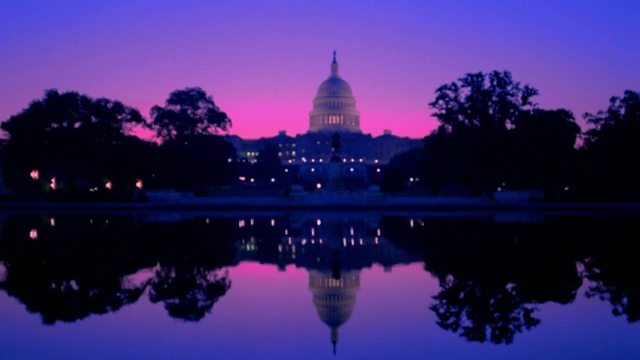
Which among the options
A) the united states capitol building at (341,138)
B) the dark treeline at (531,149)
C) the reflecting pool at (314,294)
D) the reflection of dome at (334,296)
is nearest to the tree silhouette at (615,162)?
the dark treeline at (531,149)

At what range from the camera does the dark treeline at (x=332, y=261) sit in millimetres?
10805

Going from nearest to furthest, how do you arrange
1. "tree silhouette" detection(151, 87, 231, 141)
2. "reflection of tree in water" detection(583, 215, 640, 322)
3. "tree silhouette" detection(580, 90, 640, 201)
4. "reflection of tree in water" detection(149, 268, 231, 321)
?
1. "reflection of tree in water" detection(149, 268, 231, 321)
2. "reflection of tree in water" detection(583, 215, 640, 322)
3. "tree silhouette" detection(580, 90, 640, 201)
4. "tree silhouette" detection(151, 87, 231, 141)

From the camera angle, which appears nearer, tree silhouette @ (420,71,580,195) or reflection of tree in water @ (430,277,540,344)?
reflection of tree in water @ (430,277,540,344)

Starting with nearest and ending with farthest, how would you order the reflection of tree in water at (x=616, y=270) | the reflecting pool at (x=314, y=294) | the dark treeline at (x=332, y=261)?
the reflecting pool at (x=314, y=294) → the dark treeline at (x=332, y=261) → the reflection of tree in water at (x=616, y=270)

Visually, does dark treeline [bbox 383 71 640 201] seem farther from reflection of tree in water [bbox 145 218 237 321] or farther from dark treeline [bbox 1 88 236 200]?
reflection of tree in water [bbox 145 218 237 321]

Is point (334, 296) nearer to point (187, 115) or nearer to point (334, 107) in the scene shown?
point (187, 115)

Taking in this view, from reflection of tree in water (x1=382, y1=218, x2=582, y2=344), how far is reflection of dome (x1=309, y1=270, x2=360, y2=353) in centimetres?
129

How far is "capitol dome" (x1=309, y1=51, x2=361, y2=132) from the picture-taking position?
12962cm

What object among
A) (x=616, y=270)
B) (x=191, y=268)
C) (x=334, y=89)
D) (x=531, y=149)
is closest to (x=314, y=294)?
(x=191, y=268)

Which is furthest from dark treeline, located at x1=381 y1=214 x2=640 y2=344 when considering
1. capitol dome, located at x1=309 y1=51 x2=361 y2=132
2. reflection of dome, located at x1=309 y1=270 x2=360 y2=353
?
capitol dome, located at x1=309 y1=51 x2=361 y2=132

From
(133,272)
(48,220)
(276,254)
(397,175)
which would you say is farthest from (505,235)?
(397,175)

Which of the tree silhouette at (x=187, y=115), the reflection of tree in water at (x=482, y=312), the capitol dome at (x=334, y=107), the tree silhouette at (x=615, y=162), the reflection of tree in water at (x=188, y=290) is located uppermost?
the capitol dome at (x=334, y=107)

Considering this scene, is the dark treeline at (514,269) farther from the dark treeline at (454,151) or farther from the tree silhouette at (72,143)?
the tree silhouette at (72,143)

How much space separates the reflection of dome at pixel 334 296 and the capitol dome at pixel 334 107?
11638cm
